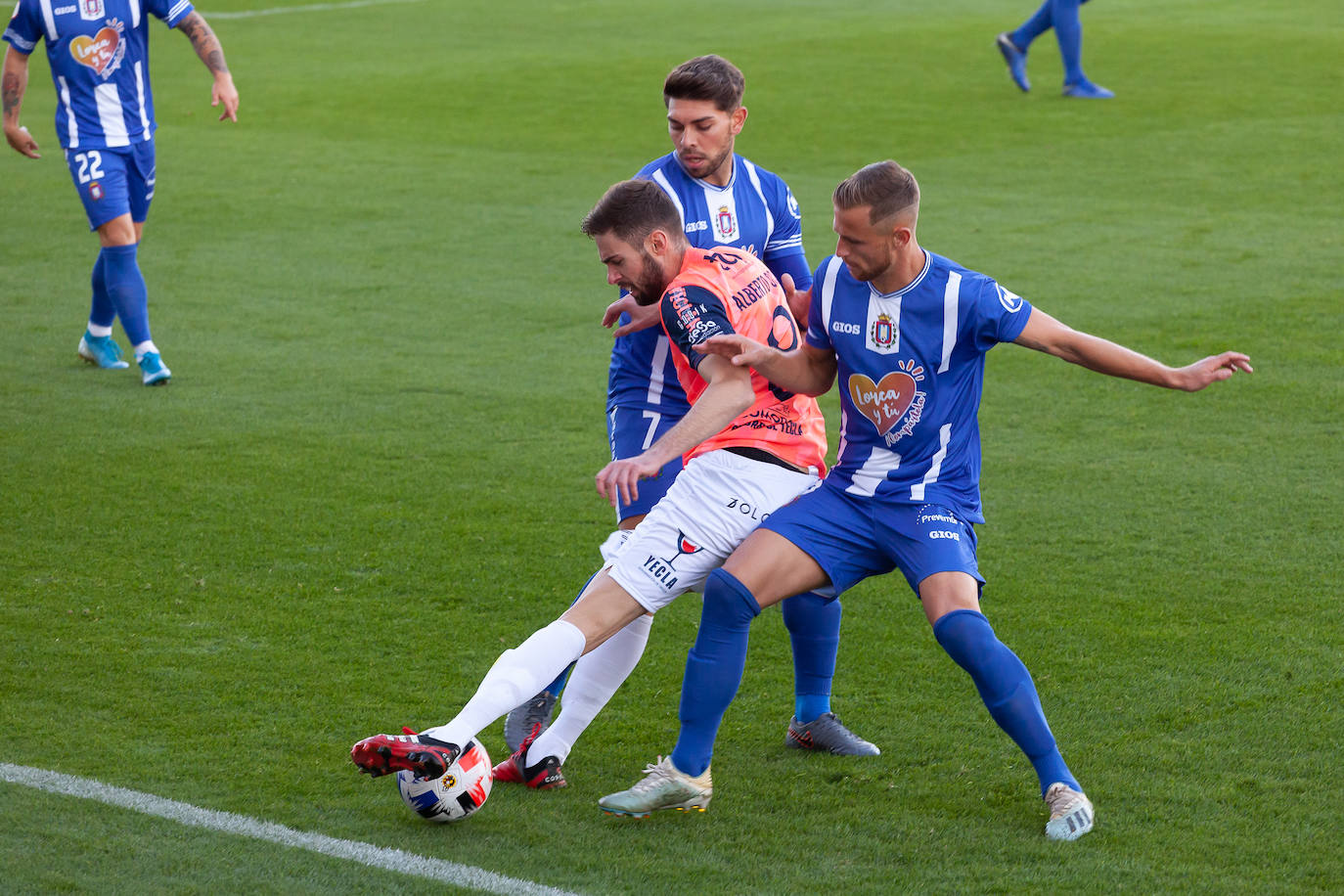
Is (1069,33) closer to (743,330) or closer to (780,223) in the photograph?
(780,223)

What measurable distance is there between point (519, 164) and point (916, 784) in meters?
10.7

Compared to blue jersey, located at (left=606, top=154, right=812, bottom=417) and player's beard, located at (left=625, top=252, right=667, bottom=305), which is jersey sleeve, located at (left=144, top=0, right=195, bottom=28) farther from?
player's beard, located at (left=625, top=252, right=667, bottom=305)

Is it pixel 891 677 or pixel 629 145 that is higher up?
pixel 891 677

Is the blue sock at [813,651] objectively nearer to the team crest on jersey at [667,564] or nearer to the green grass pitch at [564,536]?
the green grass pitch at [564,536]

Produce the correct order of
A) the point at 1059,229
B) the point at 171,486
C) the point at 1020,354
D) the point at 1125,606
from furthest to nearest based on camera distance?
the point at 1059,229
the point at 1020,354
the point at 171,486
the point at 1125,606

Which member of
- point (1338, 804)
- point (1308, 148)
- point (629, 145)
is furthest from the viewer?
point (629, 145)

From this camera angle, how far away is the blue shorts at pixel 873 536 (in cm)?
379

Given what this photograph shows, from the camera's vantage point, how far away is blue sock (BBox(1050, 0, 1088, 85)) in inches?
645

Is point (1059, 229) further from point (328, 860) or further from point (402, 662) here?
point (328, 860)

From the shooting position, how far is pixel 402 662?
4.77 meters

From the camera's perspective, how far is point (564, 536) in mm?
5914

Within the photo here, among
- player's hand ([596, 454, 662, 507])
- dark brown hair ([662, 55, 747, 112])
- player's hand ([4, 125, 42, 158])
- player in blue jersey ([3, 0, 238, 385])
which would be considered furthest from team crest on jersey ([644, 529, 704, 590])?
player's hand ([4, 125, 42, 158])

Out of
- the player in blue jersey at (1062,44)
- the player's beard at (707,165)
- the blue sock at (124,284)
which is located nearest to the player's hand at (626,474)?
the player's beard at (707,165)

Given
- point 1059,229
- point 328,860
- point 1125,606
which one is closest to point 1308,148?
point 1059,229
